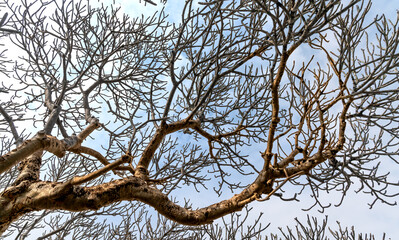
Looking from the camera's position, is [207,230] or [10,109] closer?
[10,109]

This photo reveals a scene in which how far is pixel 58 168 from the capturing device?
20.1 feet

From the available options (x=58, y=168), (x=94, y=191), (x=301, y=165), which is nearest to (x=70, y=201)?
(x=94, y=191)

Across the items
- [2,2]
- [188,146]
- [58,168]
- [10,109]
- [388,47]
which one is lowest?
[388,47]

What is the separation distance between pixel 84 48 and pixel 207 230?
15.4ft

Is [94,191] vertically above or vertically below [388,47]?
below

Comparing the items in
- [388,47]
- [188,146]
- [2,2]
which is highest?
[2,2]

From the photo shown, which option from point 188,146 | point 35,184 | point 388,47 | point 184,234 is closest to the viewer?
point 35,184

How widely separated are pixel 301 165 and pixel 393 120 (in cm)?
143

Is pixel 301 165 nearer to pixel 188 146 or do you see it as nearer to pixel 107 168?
pixel 107 168

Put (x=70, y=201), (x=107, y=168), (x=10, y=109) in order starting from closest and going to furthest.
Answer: (x=107, y=168)
(x=70, y=201)
(x=10, y=109)

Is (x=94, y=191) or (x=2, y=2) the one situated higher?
(x=2, y=2)

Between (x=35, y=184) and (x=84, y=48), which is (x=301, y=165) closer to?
(x=35, y=184)

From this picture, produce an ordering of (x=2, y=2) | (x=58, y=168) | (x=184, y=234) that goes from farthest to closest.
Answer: (x=184, y=234)
(x=58, y=168)
(x=2, y=2)

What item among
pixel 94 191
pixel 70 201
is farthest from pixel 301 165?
pixel 70 201
